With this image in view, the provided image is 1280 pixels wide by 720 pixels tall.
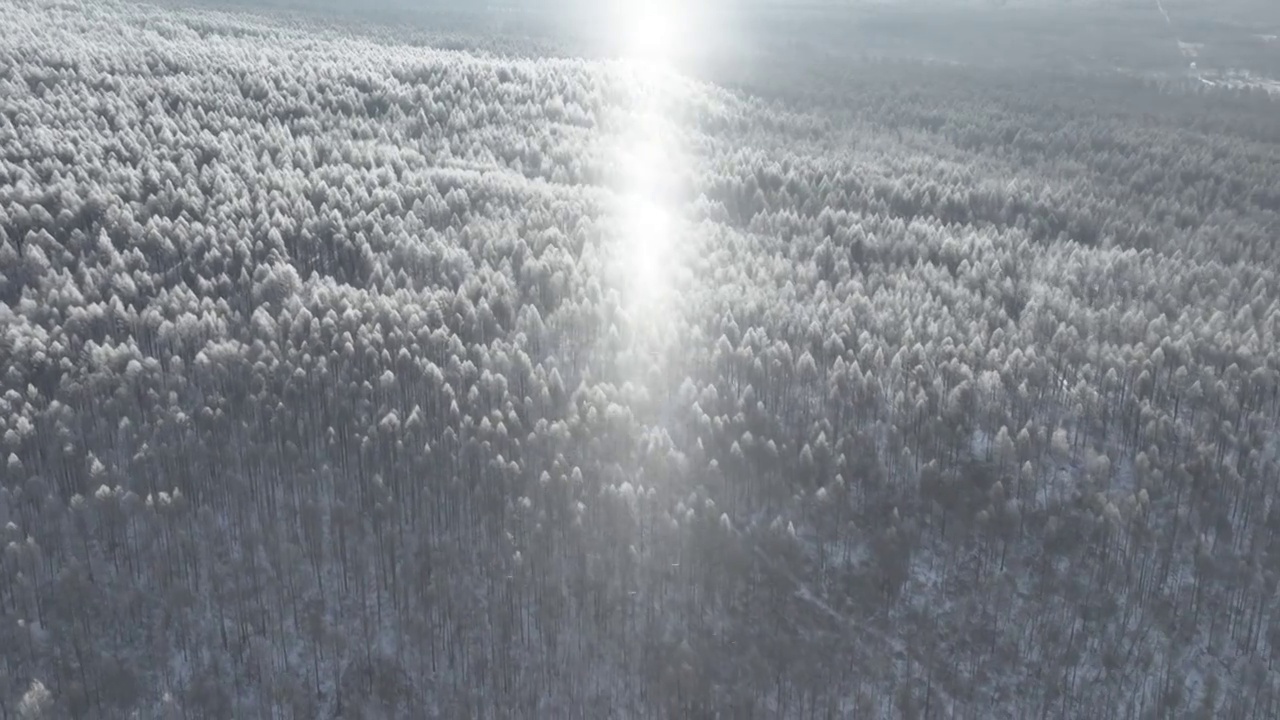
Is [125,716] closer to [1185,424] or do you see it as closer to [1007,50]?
[1185,424]

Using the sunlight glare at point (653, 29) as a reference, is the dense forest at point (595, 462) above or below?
below

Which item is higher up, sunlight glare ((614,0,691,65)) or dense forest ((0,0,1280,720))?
sunlight glare ((614,0,691,65))

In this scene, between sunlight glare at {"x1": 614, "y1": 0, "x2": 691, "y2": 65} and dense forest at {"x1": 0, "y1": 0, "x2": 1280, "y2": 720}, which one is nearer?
dense forest at {"x1": 0, "y1": 0, "x2": 1280, "y2": 720}

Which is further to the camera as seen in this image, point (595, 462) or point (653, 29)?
point (653, 29)

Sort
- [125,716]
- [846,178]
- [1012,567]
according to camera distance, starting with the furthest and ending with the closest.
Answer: [846,178] → [1012,567] → [125,716]

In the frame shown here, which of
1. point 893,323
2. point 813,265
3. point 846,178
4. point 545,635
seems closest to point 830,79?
point 846,178

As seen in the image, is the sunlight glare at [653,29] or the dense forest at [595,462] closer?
the dense forest at [595,462]

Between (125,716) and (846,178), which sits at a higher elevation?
(846,178)

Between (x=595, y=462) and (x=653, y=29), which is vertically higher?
(x=653, y=29)
